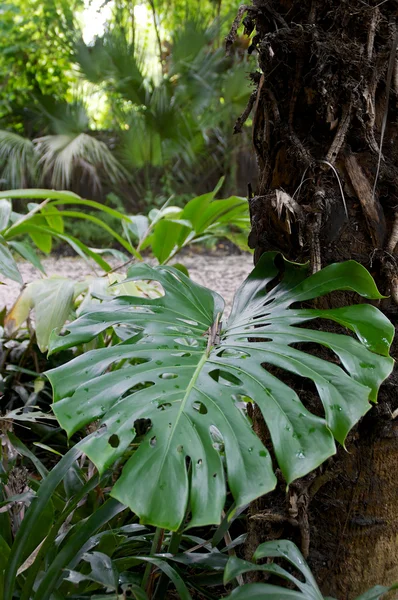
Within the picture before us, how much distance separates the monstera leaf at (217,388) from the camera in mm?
571

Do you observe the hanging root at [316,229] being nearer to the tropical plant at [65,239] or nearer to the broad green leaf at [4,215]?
the tropical plant at [65,239]

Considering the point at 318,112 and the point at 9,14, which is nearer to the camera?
the point at 318,112

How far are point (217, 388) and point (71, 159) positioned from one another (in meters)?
Result: 5.51

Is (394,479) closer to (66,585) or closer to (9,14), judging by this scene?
(66,585)

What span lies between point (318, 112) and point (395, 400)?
0.43 m

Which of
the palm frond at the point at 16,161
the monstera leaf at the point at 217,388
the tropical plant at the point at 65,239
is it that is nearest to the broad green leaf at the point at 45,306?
the tropical plant at the point at 65,239

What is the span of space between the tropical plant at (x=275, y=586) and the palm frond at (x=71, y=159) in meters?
5.32

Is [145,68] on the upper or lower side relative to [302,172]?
upper

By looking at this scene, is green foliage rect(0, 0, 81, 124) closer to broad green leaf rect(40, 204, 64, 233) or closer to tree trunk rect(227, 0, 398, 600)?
broad green leaf rect(40, 204, 64, 233)

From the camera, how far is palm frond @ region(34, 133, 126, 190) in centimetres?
574

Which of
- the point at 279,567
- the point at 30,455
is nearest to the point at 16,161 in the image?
the point at 30,455

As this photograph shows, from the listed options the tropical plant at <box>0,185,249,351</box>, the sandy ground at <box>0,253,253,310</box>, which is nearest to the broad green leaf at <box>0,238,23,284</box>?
the tropical plant at <box>0,185,249,351</box>

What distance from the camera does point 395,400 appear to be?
0.81 m

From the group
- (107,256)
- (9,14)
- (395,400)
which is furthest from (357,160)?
(9,14)
